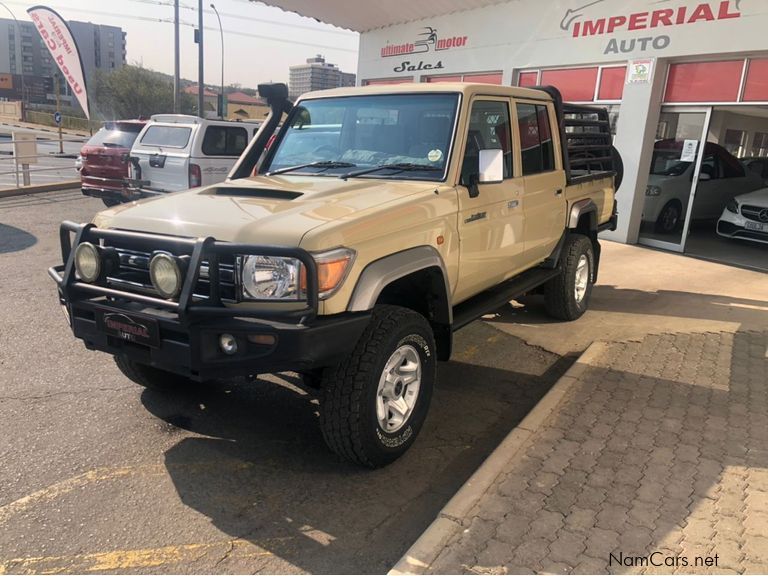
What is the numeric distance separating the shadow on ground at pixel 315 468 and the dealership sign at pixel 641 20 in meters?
7.05

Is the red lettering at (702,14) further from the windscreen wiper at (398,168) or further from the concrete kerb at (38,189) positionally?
the concrete kerb at (38,189)

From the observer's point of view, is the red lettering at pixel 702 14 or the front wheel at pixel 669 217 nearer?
the red lettering at pixel 702 14

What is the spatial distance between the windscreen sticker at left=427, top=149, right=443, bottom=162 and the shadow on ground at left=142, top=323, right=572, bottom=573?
1715 millimetres

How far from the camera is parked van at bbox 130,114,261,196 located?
10.1m

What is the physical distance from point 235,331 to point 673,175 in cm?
1006

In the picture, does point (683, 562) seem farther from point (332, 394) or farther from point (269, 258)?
point (269, 258)

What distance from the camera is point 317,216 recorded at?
3.17m

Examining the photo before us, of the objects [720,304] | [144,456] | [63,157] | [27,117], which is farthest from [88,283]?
[27,117]

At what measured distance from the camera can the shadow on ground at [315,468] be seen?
289cm

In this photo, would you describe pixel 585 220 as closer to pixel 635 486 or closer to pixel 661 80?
pixel 635 486

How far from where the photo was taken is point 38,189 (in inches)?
562

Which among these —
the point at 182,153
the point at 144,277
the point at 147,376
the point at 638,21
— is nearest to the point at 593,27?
the point at 638,21

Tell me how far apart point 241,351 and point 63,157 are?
2662cm

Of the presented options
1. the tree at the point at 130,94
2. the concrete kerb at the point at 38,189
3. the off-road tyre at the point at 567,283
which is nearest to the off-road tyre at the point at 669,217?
the off-road tyre at the point at 567,283
